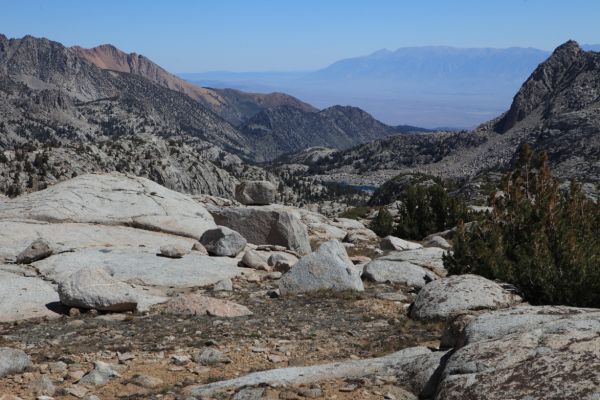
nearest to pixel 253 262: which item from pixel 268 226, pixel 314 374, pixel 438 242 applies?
pixel 268 226

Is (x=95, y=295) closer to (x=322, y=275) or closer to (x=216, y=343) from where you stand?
(x=216, y=343)

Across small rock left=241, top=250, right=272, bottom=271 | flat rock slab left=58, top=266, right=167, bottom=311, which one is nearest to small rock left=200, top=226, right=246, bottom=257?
small rock left=241, top=250, right=272, bottom=271

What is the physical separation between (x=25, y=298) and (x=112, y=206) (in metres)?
9.11

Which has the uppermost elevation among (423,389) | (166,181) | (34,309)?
(423,389)

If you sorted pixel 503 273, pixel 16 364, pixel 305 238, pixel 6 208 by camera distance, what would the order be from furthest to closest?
pixel 305 238, pixel 6 208, pixel 503 273, pixel 16 364

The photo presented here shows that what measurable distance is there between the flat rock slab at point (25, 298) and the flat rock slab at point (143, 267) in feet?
2.66

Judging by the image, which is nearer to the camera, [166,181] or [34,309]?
[34,309]

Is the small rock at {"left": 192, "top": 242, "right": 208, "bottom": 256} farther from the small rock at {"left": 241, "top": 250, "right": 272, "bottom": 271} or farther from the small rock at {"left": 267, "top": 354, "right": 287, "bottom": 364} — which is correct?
the small rock at {"left": 267, "top": 354, "right": 287, "bottom": 364}

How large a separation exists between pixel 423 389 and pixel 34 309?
11.1 metres

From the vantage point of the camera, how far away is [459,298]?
1340 cm

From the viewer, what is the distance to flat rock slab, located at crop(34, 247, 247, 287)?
56.4 feet

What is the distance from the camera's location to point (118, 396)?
8945mm

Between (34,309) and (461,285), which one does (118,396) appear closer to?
(34,309)

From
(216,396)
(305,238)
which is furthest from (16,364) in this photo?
(305,238)
